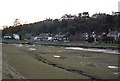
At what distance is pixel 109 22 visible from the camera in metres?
131

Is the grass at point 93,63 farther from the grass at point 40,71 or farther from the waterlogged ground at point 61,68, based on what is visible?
the grass at point 40,71

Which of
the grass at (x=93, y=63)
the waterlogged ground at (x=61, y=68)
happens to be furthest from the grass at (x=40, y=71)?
the grass at (x=93, y=63)

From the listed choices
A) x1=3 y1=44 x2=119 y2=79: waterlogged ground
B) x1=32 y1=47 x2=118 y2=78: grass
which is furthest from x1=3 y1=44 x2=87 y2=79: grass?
x1=32 y1=47 x2=118 y2=78: grass

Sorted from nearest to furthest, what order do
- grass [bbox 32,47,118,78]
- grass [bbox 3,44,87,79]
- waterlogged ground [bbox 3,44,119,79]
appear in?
grass [bbox 3,44,87,79], waterlogged ground [bbox 3,44,119,79], grass [bbox 32,47,118,78]

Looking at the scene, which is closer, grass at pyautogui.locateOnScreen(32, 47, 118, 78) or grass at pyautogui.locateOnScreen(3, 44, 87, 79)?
grass at pyautogui.locateOnScreen(3, 44, 87, 79)

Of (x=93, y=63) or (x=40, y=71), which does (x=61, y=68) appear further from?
(x=93, y=63)

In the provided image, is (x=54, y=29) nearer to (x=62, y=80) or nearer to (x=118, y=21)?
(x=118, y=21)

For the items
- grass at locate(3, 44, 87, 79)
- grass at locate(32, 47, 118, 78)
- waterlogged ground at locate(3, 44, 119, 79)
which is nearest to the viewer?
grass at locate(3, 44, 87, 79)

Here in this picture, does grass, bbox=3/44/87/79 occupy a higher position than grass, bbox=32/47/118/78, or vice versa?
grass, bbox=3/44/87/79

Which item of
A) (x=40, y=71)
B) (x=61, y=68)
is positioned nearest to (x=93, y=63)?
(x=61, y=68)

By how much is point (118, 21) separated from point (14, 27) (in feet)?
302

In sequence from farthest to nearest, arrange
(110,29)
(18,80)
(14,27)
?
1. (14,27)
2. (110,29)
3. (18,80)

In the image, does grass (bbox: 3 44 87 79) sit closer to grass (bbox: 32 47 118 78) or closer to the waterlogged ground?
the waterlogged ground

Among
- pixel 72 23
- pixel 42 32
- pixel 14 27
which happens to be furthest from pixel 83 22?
pixel 14 27
